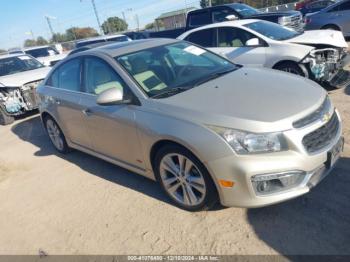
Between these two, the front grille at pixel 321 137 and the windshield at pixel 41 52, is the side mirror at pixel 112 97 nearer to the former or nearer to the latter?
the front grille at pixel 321 137

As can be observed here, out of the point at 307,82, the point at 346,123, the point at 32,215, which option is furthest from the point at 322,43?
the point at 32,215

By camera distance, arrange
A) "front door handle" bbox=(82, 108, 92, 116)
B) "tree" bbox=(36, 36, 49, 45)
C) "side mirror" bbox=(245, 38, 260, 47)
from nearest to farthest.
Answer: "front door handle" bbox=(82, 108, 92, 116), "side mirror" bbox=(245, 38, 260, 47), "tree" bbox=(36, 36, 49, 45)

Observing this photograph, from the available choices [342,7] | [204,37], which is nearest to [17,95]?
[204,37]

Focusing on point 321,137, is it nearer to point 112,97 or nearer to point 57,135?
point 112,97

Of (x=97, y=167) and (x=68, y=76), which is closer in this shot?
(x=68, y=76)

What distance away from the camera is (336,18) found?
1233 centimetres

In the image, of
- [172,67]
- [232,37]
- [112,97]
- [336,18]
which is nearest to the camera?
[112,97]

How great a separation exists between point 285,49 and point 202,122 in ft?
14.3

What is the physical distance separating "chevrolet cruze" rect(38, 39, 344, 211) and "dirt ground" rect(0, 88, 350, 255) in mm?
294

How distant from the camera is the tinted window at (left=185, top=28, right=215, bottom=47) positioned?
26.6ft

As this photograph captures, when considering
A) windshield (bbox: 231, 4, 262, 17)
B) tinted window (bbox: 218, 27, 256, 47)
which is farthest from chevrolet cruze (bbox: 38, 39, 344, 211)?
windshield (bbox: 231, 4, 262, 17)

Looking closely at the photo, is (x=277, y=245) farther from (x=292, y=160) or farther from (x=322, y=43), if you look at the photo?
(x=322, y=43)

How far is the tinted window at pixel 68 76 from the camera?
482cm

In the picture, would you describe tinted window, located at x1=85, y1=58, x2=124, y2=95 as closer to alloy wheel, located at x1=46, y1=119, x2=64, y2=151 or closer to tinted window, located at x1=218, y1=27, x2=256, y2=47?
alloy wheel, located at x1=46, y1=119, x2=64, y2=151
